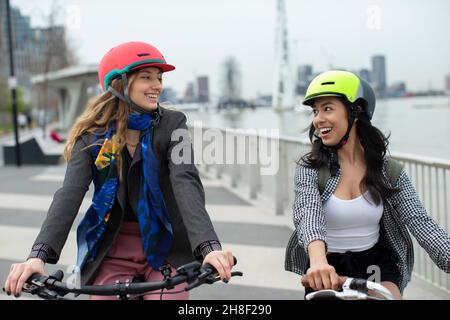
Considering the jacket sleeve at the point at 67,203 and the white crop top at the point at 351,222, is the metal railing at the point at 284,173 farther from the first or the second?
the jacket sleeve at the point at 67,203

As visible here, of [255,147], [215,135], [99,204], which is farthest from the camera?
[215,135]

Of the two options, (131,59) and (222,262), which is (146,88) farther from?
(222,262)

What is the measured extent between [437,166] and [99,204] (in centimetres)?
312

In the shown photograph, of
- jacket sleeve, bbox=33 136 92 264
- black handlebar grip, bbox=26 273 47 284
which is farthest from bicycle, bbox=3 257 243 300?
jacket sleeve, bbox=33 136 92 264

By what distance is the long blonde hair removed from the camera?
108 inches

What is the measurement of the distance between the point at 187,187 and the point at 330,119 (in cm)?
67

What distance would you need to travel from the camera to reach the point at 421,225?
2578 mm

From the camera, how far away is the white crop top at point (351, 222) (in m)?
2.67

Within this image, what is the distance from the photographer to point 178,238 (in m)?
2.66

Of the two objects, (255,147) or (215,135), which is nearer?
(255,147)

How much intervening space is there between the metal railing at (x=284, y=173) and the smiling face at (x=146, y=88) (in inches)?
109

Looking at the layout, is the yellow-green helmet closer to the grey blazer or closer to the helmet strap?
the helmet strap
